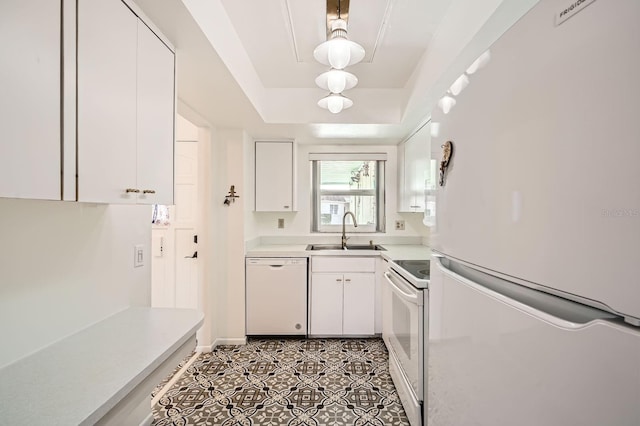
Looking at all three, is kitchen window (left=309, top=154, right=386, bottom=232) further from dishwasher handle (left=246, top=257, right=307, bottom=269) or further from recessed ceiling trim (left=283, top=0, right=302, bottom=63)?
recessed ceiling trim (left=283, top=0, right=302, bottom=63)

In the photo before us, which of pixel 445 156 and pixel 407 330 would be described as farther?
pixel 407 330

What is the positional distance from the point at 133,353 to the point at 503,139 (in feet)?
4.06

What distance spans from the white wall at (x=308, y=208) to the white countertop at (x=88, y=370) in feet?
7.07

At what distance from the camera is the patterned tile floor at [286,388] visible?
1.75 meters

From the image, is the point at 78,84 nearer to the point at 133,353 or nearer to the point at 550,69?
the point at 133,353

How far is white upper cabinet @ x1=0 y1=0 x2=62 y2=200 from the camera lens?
0.63 metres

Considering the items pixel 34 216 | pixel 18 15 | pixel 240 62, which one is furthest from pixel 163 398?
pixel 240 62

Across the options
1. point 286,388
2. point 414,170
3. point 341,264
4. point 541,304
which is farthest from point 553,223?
point 341,264

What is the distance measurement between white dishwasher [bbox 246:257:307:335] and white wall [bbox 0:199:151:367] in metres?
1.35

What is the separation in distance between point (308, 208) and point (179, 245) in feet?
4.73

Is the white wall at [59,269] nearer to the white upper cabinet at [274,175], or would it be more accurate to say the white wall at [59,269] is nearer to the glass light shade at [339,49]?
the glass light shade at [339,49]

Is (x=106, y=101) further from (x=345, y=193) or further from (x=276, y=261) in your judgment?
(x=345, y=193)

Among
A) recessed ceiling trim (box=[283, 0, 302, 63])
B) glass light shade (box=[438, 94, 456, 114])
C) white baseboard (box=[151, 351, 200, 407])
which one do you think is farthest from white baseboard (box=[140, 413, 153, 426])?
recessed ceiling trim (box=[283, 0, 302, 63])

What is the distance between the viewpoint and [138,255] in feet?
4.89
